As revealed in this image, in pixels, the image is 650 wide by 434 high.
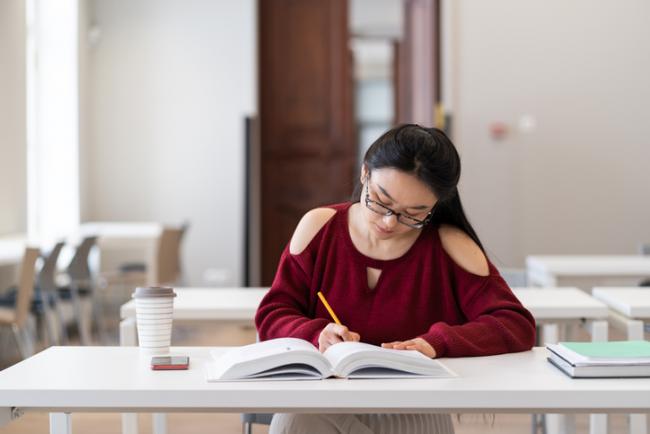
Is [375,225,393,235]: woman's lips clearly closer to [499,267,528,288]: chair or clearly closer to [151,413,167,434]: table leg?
[151,413,167,434]: table leg

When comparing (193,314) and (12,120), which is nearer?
(193,314)

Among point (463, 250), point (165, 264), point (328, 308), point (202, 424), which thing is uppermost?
point (463, 250)

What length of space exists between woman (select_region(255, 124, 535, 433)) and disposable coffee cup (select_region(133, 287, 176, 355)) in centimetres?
24

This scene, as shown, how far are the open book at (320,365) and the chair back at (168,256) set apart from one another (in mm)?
5091

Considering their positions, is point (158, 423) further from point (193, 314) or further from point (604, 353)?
point (604, 353)

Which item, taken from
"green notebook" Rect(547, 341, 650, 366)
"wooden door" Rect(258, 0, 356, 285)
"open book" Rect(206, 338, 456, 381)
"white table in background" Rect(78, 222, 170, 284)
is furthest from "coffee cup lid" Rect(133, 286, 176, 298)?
"wooden door" Rect(258, 0, 356, 285)

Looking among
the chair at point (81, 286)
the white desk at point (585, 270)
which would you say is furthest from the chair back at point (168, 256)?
the white desk at point (585, 270)

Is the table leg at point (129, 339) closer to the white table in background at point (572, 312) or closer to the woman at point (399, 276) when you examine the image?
the woman at point (399, 276)

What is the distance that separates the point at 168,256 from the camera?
277 inches

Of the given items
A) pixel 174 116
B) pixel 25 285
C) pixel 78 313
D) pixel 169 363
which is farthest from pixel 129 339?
pixel 174 116

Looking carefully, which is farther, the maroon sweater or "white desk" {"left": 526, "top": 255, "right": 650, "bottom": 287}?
"white desk" {"left": 526, "top": 255, "right": 650, "bottom": 287}

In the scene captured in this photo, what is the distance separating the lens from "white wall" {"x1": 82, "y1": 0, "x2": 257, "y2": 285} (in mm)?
9062

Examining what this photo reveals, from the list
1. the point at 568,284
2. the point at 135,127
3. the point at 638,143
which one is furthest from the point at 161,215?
the point at 568,284

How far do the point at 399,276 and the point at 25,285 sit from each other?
331cm
